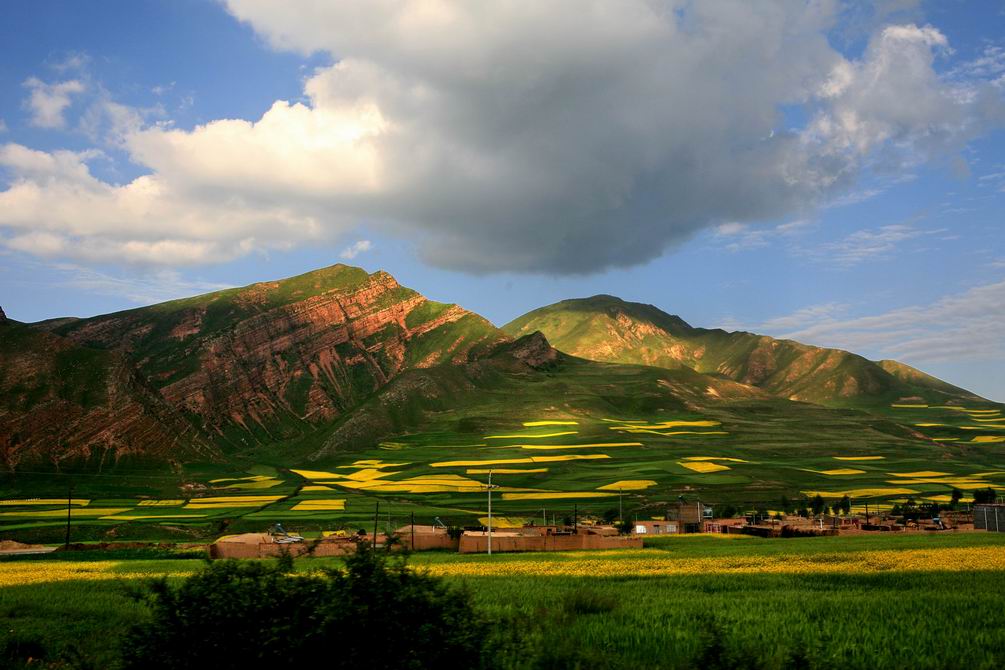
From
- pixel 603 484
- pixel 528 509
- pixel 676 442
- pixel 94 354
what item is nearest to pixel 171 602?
pixel 528 509

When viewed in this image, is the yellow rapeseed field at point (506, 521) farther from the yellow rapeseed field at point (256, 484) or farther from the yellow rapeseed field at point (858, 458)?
the yellow rapeseed field at point (858, 458)

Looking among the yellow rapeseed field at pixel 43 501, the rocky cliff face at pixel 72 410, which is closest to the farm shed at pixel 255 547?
the yellow rapeseed field at pixel 43 501

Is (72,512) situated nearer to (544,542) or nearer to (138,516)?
(138,516)

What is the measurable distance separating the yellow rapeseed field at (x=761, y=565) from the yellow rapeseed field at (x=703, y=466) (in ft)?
349

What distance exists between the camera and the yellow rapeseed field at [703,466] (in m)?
152

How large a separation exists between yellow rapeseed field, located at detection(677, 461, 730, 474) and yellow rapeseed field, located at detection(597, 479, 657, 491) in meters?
20.4

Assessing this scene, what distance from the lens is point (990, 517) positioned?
79062mm

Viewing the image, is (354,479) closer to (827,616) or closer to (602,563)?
(602,563)

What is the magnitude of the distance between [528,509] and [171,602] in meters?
101

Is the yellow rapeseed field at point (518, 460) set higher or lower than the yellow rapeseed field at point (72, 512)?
higher

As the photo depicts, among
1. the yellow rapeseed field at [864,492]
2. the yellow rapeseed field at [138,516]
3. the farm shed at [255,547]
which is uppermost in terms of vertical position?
the farm shed at [255,547]

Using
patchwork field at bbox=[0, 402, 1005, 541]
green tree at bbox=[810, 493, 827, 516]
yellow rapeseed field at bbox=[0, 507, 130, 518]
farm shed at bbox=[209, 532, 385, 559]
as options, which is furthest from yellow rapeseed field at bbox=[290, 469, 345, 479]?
green tree at bbox=[810, 493, 827, 516]

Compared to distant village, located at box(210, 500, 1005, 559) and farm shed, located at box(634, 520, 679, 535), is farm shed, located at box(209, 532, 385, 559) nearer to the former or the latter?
distant village, located at box(210, 500, 1005, 559)

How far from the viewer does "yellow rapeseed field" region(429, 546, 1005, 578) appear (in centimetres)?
3628
